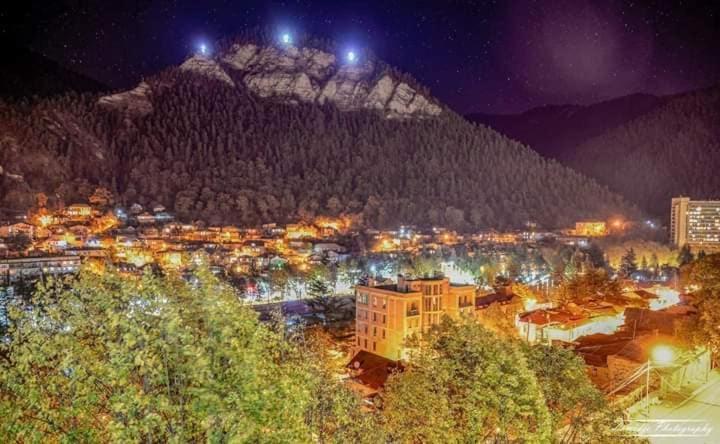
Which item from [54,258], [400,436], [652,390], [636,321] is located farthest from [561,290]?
[54,258]

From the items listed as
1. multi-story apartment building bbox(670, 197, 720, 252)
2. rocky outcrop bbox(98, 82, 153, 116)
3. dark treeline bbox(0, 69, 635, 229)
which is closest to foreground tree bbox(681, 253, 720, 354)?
dark treeline bbox(0, 69, 635, 229)

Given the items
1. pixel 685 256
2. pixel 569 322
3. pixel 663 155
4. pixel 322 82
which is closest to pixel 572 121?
pixel 663 155

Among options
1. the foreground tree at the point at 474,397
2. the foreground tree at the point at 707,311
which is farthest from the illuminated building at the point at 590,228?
the foreground tree at the point at 474,397

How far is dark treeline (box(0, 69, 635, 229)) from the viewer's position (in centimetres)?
7994

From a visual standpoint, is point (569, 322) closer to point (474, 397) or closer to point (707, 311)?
point (707, 311)

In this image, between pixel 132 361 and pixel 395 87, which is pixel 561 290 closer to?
pixel 132 361

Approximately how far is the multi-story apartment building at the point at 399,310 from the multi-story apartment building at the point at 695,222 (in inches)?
2536

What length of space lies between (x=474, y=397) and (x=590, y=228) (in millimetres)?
76124

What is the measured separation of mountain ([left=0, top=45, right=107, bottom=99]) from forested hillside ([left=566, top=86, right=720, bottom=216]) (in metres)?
106

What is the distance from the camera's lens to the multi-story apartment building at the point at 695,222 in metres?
78.9

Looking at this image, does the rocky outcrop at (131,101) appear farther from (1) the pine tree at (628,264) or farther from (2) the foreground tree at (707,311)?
(2) the foreground tree at (707,311)

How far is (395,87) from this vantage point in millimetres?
116500

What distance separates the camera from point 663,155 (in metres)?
105

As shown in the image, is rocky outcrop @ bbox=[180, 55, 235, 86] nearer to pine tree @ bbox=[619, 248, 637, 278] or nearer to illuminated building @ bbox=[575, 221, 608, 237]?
illuminated building @ bbox=[575, 221, 608, 237]
